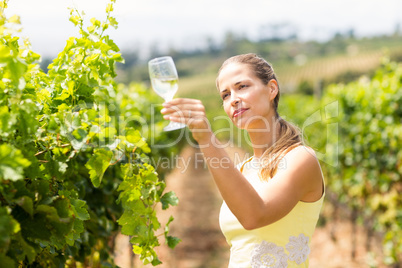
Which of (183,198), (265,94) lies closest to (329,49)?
(183,198)

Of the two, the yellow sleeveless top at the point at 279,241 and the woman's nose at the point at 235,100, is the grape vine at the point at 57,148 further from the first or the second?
the woman's nose at the point at 235,100

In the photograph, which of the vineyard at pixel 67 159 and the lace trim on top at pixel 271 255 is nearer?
the vineyard at pixel 67 159

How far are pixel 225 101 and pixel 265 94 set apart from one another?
20 centimetres

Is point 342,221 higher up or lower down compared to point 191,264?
lower down

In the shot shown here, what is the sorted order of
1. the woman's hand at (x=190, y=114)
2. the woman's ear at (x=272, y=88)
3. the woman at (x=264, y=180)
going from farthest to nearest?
the woman's ear at (x=272, y=88) < the woman at (x=264, y=180) < the woman's hand at (x=190, y=114)

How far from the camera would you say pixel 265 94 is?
76.9 inches

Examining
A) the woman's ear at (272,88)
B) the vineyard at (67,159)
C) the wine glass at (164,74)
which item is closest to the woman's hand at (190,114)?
the vineyard at (67,159)

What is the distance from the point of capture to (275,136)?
6.72ft

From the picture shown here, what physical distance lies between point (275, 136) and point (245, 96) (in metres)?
0.32

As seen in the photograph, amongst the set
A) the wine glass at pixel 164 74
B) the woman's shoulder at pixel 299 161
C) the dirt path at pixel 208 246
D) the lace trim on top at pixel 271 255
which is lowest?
the dirt path at pixel 208 246

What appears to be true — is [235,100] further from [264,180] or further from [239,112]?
[264,180]

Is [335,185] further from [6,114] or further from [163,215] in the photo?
[6,114]

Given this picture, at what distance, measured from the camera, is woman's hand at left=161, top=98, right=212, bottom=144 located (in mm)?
1374

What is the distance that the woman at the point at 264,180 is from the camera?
152 cm
